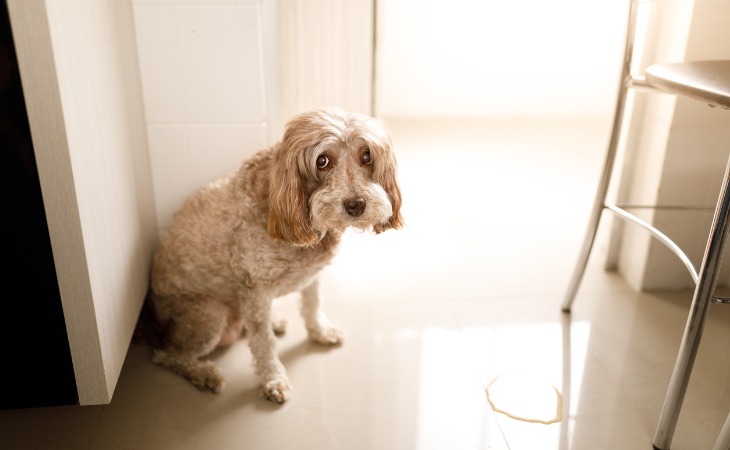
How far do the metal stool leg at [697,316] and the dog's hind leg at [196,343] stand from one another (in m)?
1.08

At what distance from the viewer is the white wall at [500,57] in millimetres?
3848

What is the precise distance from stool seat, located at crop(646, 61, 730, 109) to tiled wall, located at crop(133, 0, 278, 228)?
1.00 metres

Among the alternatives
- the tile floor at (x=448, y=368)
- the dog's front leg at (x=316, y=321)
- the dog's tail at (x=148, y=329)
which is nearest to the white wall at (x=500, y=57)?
the tile floor at (x=448, y=368)

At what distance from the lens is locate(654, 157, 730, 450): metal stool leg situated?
119 centimetres

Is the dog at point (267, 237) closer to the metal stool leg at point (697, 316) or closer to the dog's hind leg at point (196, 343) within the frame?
the dog's hind leg at point (196, 343)

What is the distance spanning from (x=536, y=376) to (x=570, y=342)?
212 mm

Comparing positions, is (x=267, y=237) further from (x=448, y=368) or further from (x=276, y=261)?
(x=448, y=368)

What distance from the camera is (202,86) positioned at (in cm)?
166

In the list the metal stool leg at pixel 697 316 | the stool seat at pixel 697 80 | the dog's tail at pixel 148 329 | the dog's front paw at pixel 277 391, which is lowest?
the dog's front paw at pixel 277 391

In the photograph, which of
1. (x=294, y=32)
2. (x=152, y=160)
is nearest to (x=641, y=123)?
(x=294, y=32)

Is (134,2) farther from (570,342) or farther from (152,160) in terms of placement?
(570,342)

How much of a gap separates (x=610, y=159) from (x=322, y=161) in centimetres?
88

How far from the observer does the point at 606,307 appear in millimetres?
1950

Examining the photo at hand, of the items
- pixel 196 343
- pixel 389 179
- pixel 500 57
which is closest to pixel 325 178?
pixel 389 179
